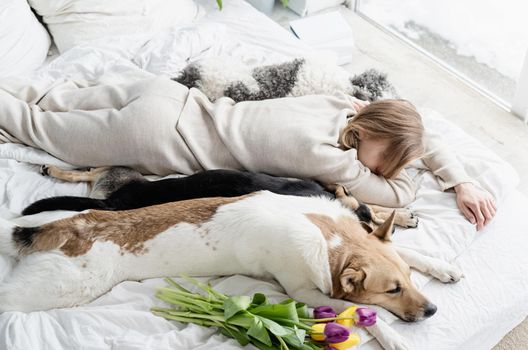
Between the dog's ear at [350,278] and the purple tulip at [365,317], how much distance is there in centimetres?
7

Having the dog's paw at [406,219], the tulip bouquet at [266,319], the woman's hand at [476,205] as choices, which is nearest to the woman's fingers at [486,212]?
the woman's hand at [476,205]

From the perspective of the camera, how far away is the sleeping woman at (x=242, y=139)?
6.07 ft

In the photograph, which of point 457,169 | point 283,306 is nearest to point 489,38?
point 457,169

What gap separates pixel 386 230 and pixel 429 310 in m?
0.26

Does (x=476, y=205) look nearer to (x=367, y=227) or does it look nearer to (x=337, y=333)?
(x=367, y=227)

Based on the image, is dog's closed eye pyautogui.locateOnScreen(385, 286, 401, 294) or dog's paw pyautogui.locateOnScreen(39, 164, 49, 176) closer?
dog's closed eye pyautogui.locateOnScreen(385, 286, 401, 294)

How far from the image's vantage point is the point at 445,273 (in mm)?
1665

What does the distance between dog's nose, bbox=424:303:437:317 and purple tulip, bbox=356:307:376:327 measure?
17cm

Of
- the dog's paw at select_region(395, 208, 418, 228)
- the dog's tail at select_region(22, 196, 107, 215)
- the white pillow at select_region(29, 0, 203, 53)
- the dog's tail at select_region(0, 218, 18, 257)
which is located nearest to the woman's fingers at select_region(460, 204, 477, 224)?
the dog's paw at select_region(395, 208, 418, 228)

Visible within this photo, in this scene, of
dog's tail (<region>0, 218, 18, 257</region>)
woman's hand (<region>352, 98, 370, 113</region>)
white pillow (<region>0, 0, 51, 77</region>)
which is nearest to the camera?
dog's tail (<region>0, 218, 18, 257</region>)

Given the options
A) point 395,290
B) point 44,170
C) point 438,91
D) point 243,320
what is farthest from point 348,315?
point 438,91

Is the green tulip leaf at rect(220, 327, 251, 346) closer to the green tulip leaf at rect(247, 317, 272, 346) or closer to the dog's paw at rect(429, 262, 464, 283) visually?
the green tulip leaf at rect(247, 317, 272, 346)

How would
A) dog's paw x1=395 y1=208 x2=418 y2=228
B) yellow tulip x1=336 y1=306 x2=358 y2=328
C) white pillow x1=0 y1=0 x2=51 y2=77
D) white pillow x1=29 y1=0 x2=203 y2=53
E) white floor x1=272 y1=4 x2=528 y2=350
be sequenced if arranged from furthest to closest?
1. white floor x1=272 y1=4 x2=528 y2=350
2. white pillow x1=29 y1=0 x2=203 y2=53
3. white pillow x1=0 y1=0 x2=51 y2=77
4. dog's paw x1=395 y1=208 x2=418 y2=228
5. yellow tulip x1=336 y1=306 x2=358 y2=328

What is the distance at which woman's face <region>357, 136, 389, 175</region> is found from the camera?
189 centimetres
